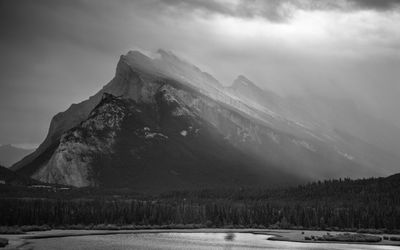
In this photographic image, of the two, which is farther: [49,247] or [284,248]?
[284,248]

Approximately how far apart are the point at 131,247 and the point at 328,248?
57083 millimetres

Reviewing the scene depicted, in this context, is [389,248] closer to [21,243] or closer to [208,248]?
[208,248]

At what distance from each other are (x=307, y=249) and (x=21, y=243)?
80958 mm

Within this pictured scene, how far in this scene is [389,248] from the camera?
200m

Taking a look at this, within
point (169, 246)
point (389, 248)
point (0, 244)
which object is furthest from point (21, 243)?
point (389, 248)

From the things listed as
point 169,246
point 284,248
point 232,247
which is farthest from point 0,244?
point 284,248

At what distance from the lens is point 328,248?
199250 millimetres

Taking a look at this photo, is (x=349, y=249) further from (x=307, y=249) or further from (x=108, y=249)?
(x=108, y=249)

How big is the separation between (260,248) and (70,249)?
53.6m

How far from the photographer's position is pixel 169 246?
195 metres

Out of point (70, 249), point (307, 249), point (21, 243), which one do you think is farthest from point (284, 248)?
point (21, 243)

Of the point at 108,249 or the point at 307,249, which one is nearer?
the point at 108,249

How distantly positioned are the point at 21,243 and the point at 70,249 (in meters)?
20.6

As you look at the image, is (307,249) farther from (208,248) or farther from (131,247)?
(131,247)
